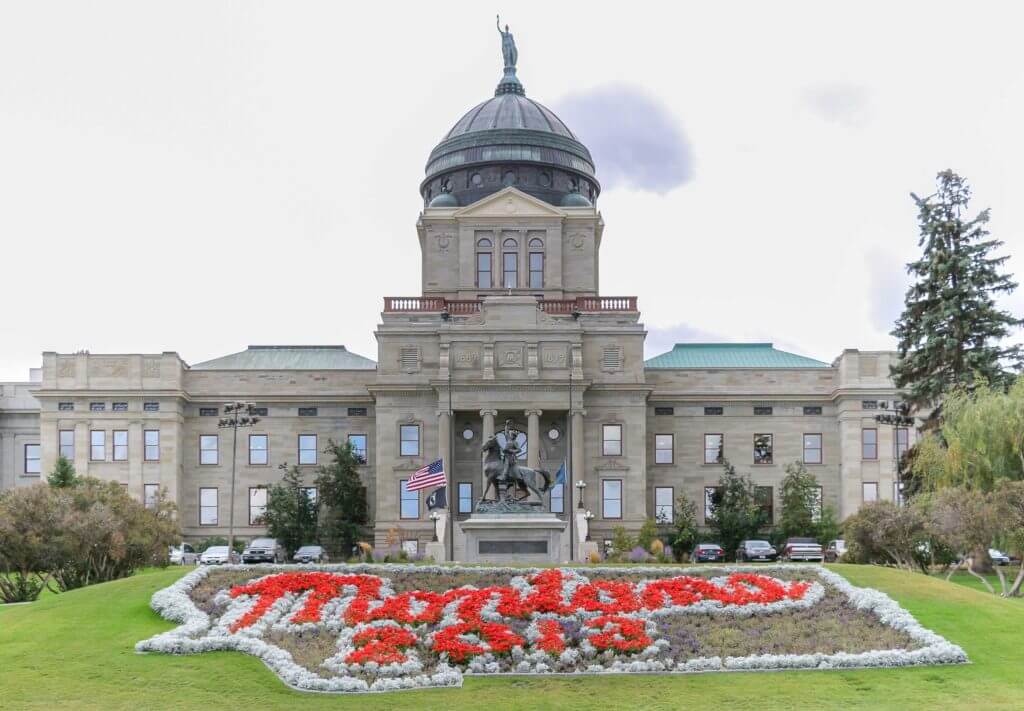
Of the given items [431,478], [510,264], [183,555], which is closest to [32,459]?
[183,555]

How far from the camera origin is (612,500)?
80375 mm

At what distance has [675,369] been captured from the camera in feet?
279

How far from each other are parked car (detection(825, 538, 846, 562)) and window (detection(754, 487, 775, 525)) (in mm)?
4890

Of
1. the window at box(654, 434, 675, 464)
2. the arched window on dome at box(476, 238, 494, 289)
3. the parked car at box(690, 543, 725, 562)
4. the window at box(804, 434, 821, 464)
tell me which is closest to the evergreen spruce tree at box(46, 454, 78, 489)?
the arched window on dome at box(476, 238, 494, 289)

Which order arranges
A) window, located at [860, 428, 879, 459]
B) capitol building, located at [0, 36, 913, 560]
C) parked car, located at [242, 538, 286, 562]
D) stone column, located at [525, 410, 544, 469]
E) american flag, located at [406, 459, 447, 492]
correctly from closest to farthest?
1. american flag, located at [406, 459, 447, 492]
2. parked car, located at [242, 538, 286, 562]
3. stone column, located at [525, 410, 544, 469]
4. capitol building, located at [0, 36, 913, 560]
5. window, located at [860, 428, 879, 459]

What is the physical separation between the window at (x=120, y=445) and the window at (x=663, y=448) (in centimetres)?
3430

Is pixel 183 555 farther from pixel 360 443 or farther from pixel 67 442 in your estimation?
pixel 360 443

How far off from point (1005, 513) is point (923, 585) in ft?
34.3

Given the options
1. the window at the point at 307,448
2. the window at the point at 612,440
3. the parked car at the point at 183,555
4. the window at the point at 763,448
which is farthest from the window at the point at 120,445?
the window at the point at 763,448

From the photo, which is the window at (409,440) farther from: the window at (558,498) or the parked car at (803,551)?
the parked car at (803,551)

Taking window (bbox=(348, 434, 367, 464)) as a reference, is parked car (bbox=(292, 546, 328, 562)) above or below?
below

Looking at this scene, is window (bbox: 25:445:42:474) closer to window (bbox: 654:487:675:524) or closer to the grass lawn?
window (bbox: 654:487:675:524)

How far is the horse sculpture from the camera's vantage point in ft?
161

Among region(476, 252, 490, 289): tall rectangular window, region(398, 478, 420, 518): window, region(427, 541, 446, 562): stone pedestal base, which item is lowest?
region(427, 541, 446, 562): stone pedestal base
